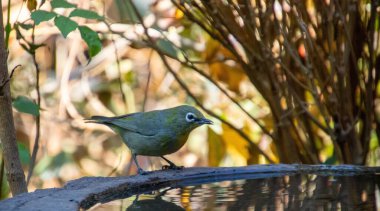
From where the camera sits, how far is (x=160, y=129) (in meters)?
4.38

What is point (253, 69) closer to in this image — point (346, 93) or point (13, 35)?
point (346, 93)

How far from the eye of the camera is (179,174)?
366 centimetres

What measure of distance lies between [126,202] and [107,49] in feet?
17.2

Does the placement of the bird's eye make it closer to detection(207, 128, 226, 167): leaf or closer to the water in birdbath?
the water in birdbath

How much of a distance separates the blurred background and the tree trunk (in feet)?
1.24

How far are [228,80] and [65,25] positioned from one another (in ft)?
9.00

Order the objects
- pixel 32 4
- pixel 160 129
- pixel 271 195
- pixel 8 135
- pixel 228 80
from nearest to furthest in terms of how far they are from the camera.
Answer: pixel 271 195 → pixel 8 135 → pixel 32 4 → pixel 160 129 → pixel 228 80

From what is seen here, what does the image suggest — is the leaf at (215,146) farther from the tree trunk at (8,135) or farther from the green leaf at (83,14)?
the tree trunk at (8,135)

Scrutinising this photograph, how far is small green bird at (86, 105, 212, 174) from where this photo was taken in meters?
4.35

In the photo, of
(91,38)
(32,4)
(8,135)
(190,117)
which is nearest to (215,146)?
(190,117)

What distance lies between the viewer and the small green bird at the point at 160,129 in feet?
14.3

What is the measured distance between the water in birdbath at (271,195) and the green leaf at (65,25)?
2.50 feet

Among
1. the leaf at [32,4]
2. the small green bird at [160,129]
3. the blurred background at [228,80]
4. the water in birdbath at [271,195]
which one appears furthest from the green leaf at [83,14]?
the small green bird at [160,129]

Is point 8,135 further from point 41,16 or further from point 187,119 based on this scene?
point 187,119
